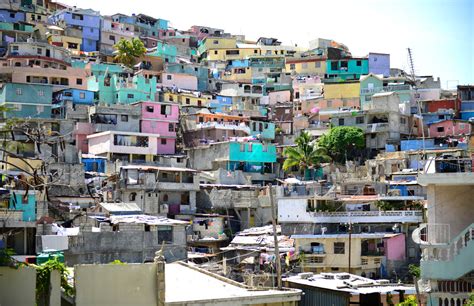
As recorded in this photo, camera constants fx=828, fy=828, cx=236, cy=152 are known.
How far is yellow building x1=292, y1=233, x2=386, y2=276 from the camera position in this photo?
35.2 m

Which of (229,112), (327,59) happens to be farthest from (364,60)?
(229,112)

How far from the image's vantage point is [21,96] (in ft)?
157

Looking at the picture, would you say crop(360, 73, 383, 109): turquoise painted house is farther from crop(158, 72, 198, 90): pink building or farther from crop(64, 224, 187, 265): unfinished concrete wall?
crop(64, 224, 187, 265): unfinished concrete wall

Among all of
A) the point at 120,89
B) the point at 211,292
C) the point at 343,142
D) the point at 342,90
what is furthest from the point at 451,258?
the point at 342,90

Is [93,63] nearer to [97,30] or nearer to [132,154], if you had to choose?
[97,30]

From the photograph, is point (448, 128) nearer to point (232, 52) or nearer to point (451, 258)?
point (232, 52)

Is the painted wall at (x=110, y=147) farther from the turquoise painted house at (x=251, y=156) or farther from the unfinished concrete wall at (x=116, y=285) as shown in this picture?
the unfinished concrete wall at (x=116, y=285)

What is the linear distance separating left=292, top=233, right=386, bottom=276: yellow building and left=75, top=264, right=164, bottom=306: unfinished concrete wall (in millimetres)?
21573

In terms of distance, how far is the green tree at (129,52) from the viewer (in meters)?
64.1

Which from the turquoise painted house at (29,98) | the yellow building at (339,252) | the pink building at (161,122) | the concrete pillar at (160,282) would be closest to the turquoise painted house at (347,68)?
the pink building at (161,122)

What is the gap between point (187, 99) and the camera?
5759cm

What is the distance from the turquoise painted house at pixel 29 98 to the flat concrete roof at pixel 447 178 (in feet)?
120

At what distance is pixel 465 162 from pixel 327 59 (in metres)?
53.0

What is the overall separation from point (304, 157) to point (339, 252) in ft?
37.8
